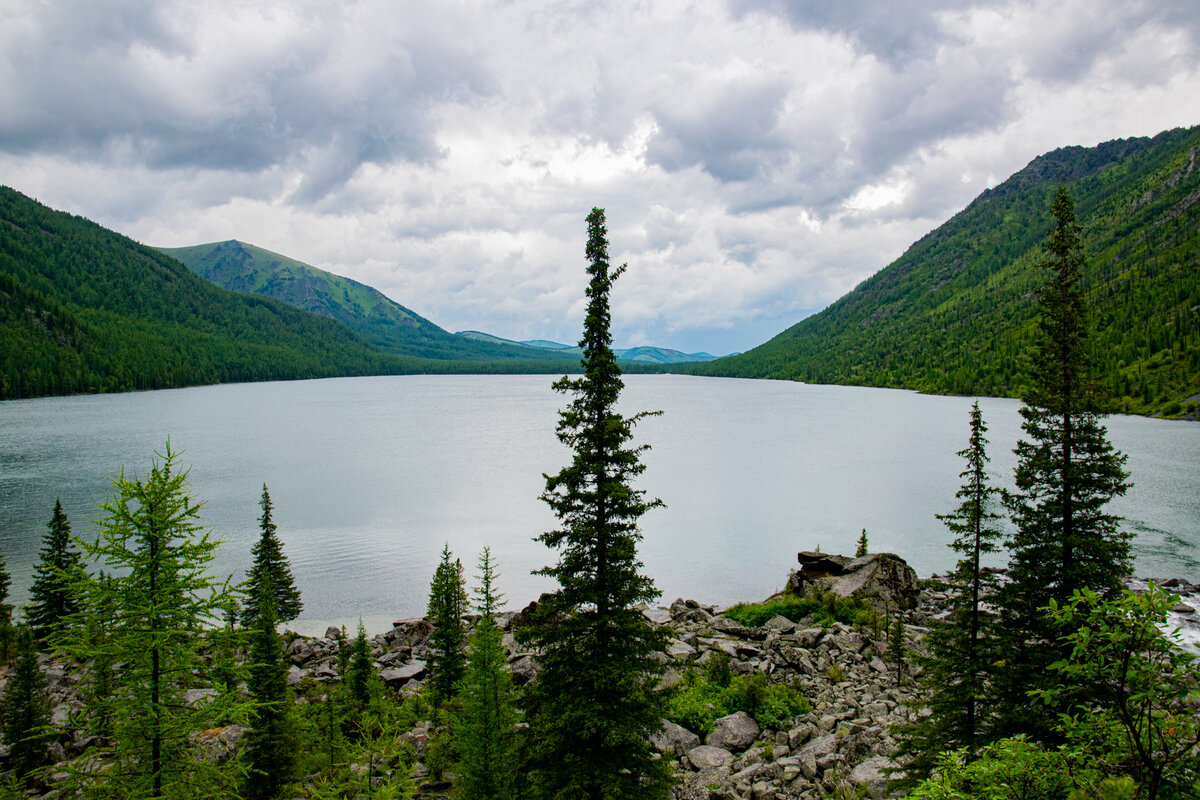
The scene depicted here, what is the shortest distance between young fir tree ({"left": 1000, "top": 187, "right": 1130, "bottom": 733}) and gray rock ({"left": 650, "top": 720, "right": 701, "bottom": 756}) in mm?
7485

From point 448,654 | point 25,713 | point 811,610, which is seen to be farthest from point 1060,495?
point 25,713

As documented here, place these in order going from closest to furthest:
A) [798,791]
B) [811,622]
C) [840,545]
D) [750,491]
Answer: [798,791]
[811,622]
[840,545]
[750,491]

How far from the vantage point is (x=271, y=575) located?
29906 mm

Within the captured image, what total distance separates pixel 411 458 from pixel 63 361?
540 feet

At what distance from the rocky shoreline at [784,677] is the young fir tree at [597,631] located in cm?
116

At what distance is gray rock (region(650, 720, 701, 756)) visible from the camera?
15.4 meters

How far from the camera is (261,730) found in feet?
47.1

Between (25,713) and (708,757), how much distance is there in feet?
65.6

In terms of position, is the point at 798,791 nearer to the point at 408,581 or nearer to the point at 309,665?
the point at 309,665

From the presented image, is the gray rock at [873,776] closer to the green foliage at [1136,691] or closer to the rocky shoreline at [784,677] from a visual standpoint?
the rocky shoreline at [784,677]

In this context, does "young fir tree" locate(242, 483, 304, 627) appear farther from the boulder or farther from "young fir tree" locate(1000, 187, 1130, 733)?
"young fir tree" locate(1000, 187, 1130, 733)

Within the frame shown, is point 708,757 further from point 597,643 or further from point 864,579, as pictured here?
point 864,579

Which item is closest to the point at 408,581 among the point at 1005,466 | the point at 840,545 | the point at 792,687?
the point at 792,687

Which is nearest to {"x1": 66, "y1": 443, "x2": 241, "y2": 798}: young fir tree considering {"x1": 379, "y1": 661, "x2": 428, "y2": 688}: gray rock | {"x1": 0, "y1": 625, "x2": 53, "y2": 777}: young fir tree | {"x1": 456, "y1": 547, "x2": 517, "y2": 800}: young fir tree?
{"x1": 456, "y1": 547, "x2": 517, "y2": 800}: young fir tree
